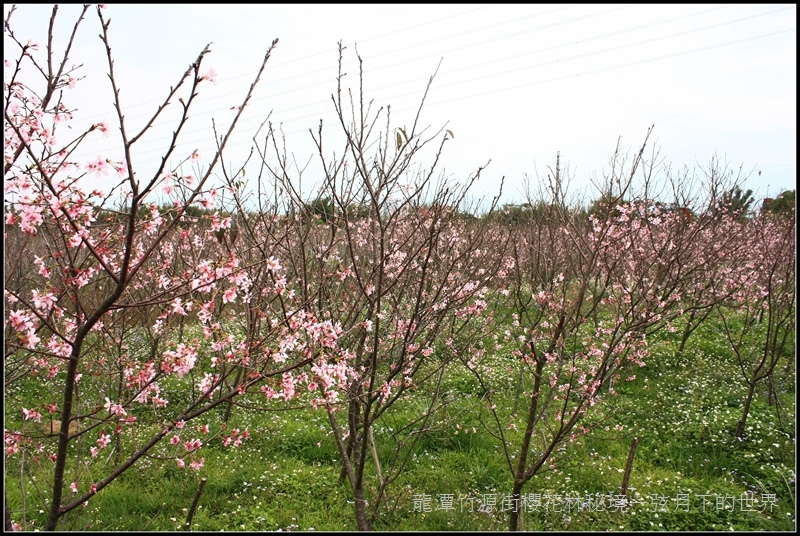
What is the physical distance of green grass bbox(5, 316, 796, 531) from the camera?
13.1 feet

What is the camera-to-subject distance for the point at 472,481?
466cm

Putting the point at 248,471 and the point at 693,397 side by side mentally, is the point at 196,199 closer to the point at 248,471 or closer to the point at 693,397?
the point at 248,471

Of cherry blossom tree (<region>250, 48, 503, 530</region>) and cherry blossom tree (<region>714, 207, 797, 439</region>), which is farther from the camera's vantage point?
cherry blossom tree (<region>714, 207, 797, 439</region>)

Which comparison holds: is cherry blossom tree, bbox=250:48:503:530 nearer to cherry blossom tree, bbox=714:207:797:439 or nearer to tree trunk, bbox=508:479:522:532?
tree trunk, bbox=508:479:522:532

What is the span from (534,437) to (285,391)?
153 inches

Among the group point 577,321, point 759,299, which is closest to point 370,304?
point 577,321

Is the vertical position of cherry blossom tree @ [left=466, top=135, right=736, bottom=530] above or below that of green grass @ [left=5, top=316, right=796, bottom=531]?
above

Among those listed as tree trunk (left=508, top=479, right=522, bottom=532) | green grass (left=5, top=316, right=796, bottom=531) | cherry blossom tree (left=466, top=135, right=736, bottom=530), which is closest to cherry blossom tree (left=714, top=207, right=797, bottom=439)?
green grass (left=5, top=316, right=796, bottom=531)

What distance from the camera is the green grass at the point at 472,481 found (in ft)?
13.1

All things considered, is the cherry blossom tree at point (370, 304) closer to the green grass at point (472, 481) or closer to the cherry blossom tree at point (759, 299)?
the green grass at point (472, 481)

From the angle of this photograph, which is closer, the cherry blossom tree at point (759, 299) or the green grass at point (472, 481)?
the green grass at point (472, 481)

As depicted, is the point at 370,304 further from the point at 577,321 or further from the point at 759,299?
the point at 759,299

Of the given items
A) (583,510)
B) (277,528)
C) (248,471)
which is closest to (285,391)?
(277,528)

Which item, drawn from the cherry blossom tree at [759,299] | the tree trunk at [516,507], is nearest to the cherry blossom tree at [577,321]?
the tree trunk at [516,507]
